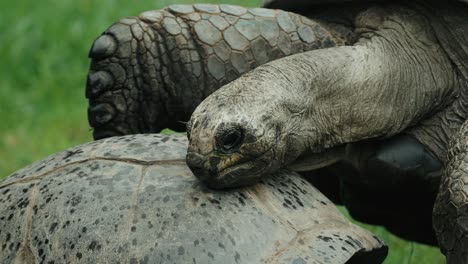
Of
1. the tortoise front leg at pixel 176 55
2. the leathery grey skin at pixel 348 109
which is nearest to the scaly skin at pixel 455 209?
the leathery grey skin at pixel 348 109

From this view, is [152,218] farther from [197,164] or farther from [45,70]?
[45,70]

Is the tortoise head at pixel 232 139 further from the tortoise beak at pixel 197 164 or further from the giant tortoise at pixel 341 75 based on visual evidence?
the giant tortoise at pixel 341 75

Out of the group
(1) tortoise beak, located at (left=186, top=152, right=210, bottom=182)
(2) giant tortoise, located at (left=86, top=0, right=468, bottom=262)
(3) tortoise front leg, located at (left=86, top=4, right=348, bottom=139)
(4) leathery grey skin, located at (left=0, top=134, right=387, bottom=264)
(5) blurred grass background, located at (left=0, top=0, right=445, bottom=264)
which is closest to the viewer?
(4) leathery grey skin, located at (left=0, top=134, right=387, bottom=264)

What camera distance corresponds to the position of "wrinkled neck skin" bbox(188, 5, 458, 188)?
269cm

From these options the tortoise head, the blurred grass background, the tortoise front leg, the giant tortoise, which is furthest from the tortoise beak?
the blurred grass background

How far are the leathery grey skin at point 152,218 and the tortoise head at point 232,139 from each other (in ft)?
0.19

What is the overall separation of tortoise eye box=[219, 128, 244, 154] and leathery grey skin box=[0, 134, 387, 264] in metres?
0.13

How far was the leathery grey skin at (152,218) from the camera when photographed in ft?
8.20

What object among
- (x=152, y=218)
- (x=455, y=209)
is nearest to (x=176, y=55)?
(x=152, y=218)

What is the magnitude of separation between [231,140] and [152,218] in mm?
301

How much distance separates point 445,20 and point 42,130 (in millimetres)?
3343

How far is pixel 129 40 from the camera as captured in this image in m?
3.57

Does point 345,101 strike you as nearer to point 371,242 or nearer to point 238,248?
point 371,242

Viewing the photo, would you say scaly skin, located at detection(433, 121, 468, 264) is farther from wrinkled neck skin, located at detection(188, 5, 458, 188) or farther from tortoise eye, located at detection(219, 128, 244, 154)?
tortoise eye, located at detection(219, 128, 244, 154)
